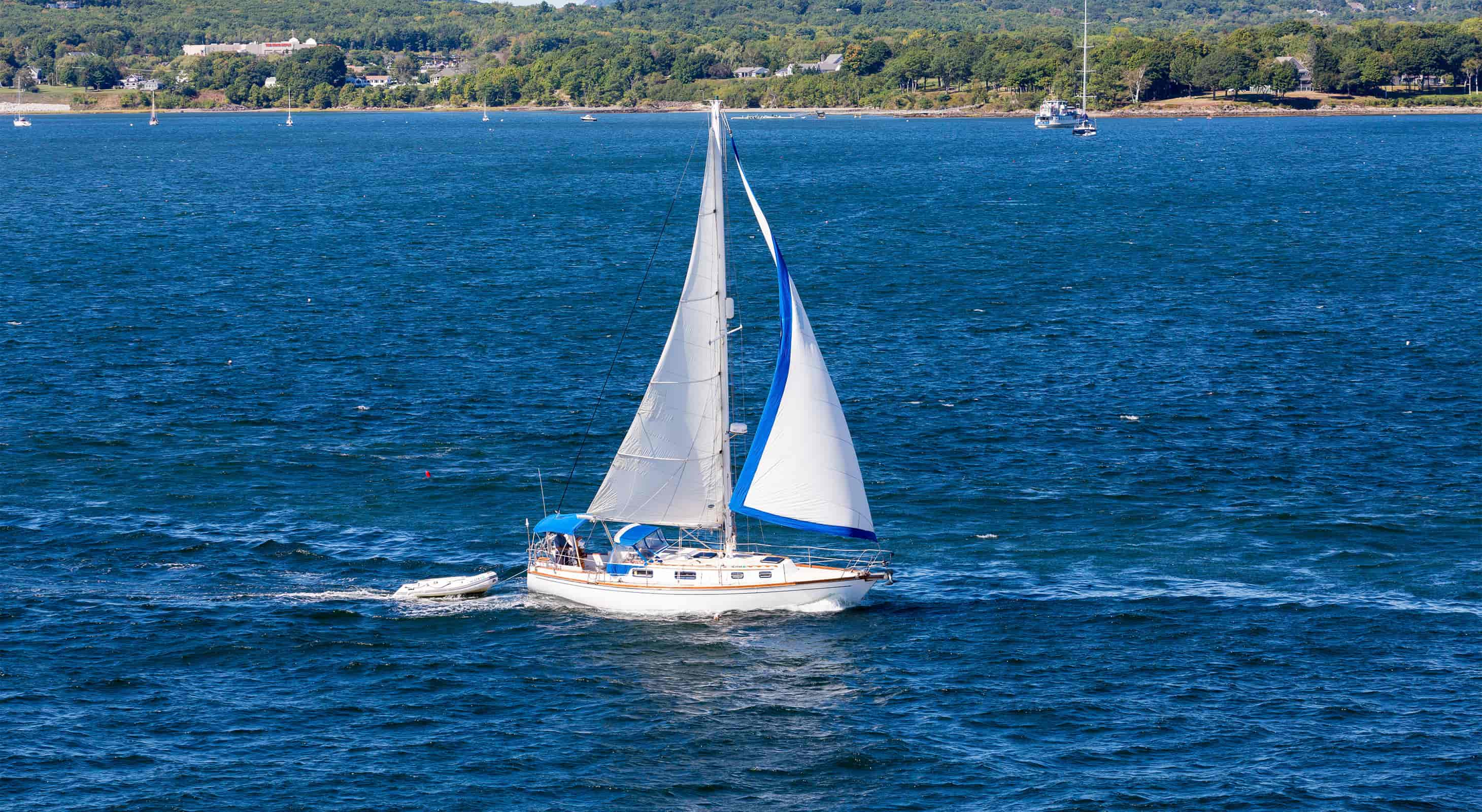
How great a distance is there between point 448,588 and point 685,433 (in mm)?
9983

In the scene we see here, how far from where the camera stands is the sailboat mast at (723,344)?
48750mm

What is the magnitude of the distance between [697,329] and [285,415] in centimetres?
3530

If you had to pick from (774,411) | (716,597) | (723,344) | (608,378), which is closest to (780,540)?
(716,597)

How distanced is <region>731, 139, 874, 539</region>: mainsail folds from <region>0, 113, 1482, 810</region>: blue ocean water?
346cm

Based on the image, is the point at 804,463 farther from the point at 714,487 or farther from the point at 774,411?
the point at 714,487

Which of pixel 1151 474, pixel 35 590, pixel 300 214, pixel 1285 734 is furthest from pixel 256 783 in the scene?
pixel 300 214

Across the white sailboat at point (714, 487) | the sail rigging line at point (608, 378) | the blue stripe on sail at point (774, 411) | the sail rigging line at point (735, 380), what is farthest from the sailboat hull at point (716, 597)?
the sail rigging line at point (608, 378)

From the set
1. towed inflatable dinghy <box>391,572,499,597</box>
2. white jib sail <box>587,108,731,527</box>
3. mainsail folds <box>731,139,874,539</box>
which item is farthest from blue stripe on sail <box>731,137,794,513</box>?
towed inflatable dinghy <box>391,572,499,597</box>

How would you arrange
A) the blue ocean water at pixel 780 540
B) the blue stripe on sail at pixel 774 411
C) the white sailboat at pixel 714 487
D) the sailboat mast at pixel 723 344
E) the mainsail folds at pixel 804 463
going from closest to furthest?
the blue ocean water at pixel 780 540
the sailboat mast at pixel 723 344
the blue stripe on sail at pixel 774 411
the white sailboat at pixel 714 487
the mainsail folds at pixel 804 463

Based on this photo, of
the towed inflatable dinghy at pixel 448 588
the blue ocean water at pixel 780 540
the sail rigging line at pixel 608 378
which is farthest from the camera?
the sail rigging line at pixel 608 378

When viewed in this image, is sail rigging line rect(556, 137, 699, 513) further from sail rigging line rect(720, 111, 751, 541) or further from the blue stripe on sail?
the blue stripe on sail

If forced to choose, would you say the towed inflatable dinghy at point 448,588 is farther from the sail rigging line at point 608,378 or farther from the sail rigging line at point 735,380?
the sail rigging line at point 735,380

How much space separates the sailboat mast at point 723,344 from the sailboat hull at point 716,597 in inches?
81.2

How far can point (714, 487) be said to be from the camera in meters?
52.5
